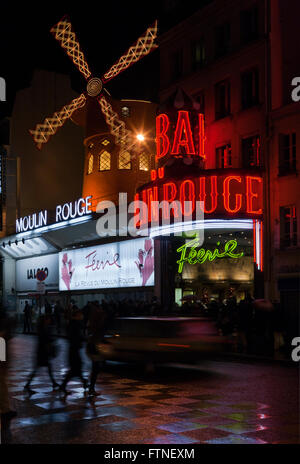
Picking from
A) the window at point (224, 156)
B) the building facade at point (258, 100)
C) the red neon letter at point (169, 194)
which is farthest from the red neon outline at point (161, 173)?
the window at point (224, 156)

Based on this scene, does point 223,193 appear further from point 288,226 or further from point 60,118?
point 60,118

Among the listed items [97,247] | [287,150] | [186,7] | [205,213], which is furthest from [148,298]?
[186,7]

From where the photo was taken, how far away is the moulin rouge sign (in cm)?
2312

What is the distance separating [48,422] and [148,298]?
21.2 meters

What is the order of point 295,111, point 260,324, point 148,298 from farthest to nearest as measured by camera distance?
point 148,298, point 295,111, point 260,324

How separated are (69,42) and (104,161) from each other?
274 inches

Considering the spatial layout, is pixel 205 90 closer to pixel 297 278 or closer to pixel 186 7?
pixel 186 7

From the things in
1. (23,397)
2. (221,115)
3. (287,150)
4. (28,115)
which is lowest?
(23,397)

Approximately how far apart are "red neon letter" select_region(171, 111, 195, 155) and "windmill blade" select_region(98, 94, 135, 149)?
8.35 m

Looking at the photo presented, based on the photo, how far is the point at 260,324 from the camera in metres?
21.1

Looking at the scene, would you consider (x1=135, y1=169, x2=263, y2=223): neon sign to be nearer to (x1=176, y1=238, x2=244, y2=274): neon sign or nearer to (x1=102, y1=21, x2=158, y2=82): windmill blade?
(x1=176, y1=238, x2=244, y2=274): neon sign

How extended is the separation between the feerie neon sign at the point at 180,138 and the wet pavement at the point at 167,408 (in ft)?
36.8

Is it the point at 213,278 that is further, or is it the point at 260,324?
the point at 213,278

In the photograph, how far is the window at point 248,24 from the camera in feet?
82.4
